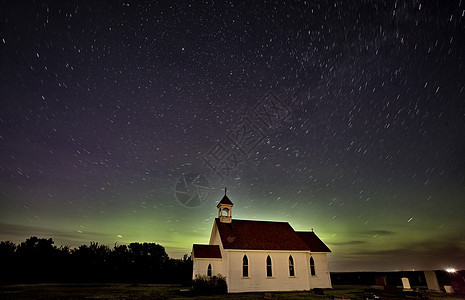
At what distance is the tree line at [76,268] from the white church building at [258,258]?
61.1ft

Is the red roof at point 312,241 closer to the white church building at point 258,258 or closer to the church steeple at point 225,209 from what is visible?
the white church building at point 258,258

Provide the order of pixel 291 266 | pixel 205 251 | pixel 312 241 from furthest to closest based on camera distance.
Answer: pixel 312 241
pixel 291 266
pixel 205 251

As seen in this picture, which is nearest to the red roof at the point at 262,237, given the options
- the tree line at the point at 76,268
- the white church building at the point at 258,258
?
the white church building at the point at 258,258

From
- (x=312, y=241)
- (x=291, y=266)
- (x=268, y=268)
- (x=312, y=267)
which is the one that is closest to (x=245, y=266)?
(x=268, y=268)

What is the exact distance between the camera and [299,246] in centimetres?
3059

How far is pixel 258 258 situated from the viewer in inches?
1105

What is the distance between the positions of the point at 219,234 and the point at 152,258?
43.6m

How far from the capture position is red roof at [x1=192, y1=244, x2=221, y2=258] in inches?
1094

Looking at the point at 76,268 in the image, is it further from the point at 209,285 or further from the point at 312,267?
the point at 312,267

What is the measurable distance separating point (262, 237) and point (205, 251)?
7.24m

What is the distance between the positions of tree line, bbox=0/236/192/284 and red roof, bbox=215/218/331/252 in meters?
19.0

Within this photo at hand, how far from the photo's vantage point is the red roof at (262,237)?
28719 millimetres

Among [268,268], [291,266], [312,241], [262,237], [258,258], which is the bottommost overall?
[268,268]

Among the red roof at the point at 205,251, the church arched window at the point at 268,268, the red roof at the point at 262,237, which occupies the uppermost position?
the red roof at the point at 262,237
